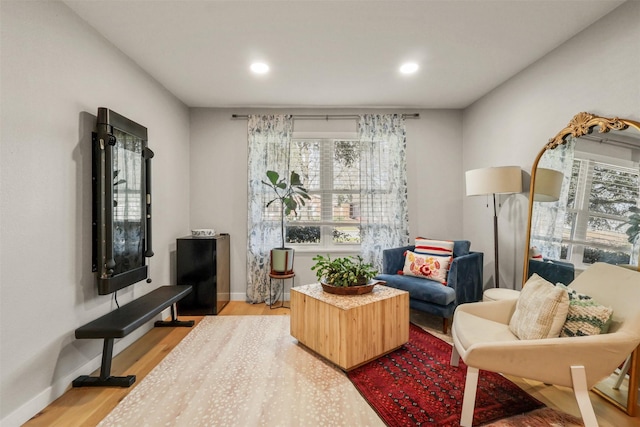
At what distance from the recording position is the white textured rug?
1.75 m

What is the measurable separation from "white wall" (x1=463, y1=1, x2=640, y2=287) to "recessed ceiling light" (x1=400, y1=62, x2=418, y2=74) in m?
1.11

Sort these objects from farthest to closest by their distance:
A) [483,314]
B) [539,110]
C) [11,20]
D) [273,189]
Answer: [273,189]
[539,110]
[483,314]
[11,20]

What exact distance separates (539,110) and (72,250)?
4.07 m

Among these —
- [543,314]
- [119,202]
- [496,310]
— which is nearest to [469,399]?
[543,314]

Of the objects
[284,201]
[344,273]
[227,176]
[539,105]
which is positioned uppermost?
[539,105]

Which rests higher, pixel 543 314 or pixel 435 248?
pixel 435 248

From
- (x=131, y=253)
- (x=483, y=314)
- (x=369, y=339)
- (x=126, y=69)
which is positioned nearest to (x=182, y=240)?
(x=131, y=253)

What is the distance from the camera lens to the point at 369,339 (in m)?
2.31

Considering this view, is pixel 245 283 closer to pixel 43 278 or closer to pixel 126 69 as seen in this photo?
pixel 43 278

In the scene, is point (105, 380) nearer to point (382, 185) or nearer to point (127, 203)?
point (127, 203)

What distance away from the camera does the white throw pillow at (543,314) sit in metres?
1.76

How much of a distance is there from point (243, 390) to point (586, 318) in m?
2.16

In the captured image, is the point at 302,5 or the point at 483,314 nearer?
the point at 302,5

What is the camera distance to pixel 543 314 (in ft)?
5.88
